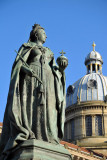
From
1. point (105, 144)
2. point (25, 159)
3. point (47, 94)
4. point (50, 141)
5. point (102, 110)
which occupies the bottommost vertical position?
point (25, 159)

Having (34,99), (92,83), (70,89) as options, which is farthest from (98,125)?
(34,99)

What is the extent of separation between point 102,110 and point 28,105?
65.6 m

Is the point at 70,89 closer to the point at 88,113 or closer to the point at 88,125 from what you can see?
the point at 88,113

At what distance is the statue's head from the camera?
32.2 ft

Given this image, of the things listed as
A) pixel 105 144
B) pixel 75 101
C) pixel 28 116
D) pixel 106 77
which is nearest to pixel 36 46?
pixel 28 116

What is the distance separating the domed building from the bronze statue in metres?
62.3

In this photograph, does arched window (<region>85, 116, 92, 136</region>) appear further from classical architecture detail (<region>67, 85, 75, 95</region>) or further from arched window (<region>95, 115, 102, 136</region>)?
classical architecture detail (<region>67, 85, 75, 95</region>)

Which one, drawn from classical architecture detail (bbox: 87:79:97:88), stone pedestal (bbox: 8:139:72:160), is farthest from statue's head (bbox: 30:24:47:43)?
classical architecture detail (bbox: 87:79:97:88)

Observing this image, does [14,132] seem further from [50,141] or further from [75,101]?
[75,101]

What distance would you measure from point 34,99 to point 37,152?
4.49 feet

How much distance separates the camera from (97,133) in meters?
72.2

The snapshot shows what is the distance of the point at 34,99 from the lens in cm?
870

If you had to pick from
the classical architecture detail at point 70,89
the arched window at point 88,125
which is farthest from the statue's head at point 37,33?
the classical architecture detail at point 70,89

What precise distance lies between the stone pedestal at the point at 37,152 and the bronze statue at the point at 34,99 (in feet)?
0.60
